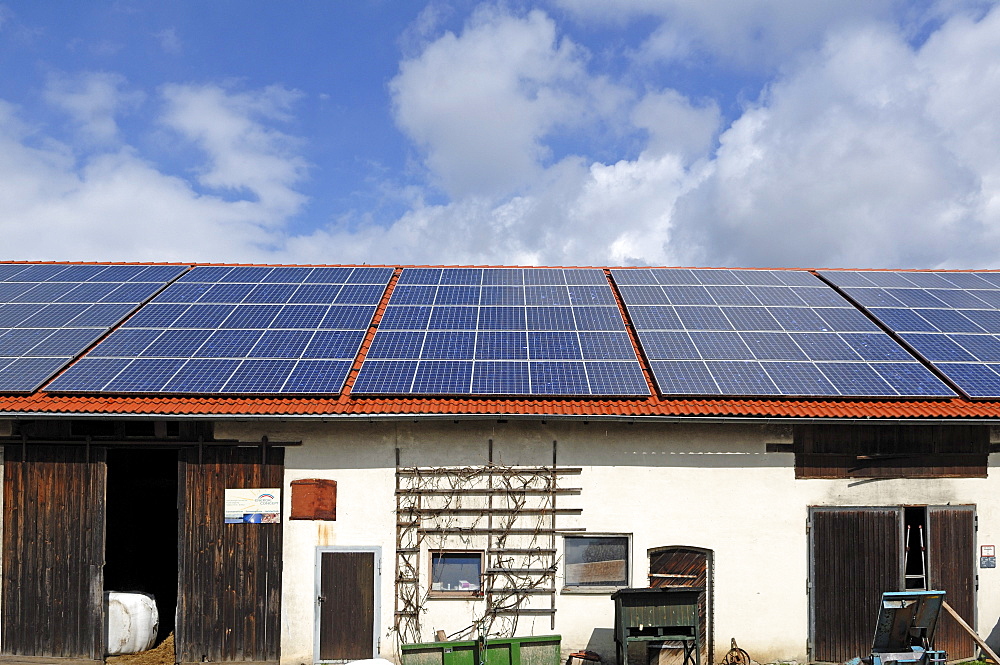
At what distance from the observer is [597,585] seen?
12.1 meters

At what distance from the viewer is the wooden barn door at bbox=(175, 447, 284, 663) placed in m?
12.0

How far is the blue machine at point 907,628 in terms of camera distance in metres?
10.8

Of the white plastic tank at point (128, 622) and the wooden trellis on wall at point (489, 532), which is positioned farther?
the white plastic tank at point (128, 622)

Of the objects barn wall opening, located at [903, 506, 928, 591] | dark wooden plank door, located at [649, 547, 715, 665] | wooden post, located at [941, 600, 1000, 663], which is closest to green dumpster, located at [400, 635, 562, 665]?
dark wooden plank door, located at [649, 547, 715, 665]

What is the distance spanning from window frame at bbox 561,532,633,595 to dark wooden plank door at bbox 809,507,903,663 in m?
3.09

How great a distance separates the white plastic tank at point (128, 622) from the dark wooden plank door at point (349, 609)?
3.54 metres

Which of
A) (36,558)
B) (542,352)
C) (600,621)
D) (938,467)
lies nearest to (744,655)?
(600,621)

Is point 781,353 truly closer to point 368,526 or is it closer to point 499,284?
point 499,284

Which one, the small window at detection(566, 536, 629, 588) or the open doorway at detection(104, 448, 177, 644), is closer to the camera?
the small window at detection(566, 536, 629, 588)

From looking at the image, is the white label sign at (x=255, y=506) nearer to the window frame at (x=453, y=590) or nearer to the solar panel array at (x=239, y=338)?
the solar panel array at (x=239, y=338)

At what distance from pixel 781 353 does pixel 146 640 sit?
12879mm

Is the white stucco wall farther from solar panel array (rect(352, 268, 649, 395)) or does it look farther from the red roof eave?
solar panel array (rect(352, 268, 649, 395))

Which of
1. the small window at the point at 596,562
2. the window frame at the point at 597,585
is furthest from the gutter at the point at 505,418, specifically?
the small window at the point at 596,562

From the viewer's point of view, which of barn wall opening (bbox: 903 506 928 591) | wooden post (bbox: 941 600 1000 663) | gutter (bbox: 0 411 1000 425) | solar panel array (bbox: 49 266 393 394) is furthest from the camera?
solar panel array (bbox: 49 266 393 394)
